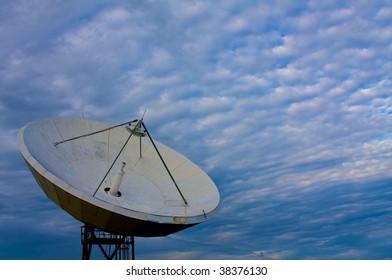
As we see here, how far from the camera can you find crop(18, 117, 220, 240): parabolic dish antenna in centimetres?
2338

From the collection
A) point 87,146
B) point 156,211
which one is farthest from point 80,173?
point 156,211

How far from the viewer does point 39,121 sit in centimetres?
2762

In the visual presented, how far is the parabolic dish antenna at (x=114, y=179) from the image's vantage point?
2338cm

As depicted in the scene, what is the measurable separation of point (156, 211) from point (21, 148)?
28.1 feet

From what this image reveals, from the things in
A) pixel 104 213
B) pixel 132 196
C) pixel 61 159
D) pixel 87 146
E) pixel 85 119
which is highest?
pixel 85 119

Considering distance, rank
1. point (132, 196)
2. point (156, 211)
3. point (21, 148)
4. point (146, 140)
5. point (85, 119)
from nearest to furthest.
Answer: point (21, 148) → point (156, 211) → point (132, 196) → point (85, 119) → point (146, 140)

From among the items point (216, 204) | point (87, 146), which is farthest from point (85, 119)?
point (216, 204)

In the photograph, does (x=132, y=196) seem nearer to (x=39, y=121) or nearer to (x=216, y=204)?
(x=216, y=204)

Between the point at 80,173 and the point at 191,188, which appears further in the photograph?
the point at 191,188

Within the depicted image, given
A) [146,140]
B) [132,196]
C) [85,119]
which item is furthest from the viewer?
[146,140]

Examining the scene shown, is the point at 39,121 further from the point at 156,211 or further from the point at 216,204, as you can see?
the point at 216,204

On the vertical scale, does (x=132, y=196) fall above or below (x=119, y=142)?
below

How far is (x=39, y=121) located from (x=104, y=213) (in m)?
8.19

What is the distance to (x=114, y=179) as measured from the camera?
1070 inches
